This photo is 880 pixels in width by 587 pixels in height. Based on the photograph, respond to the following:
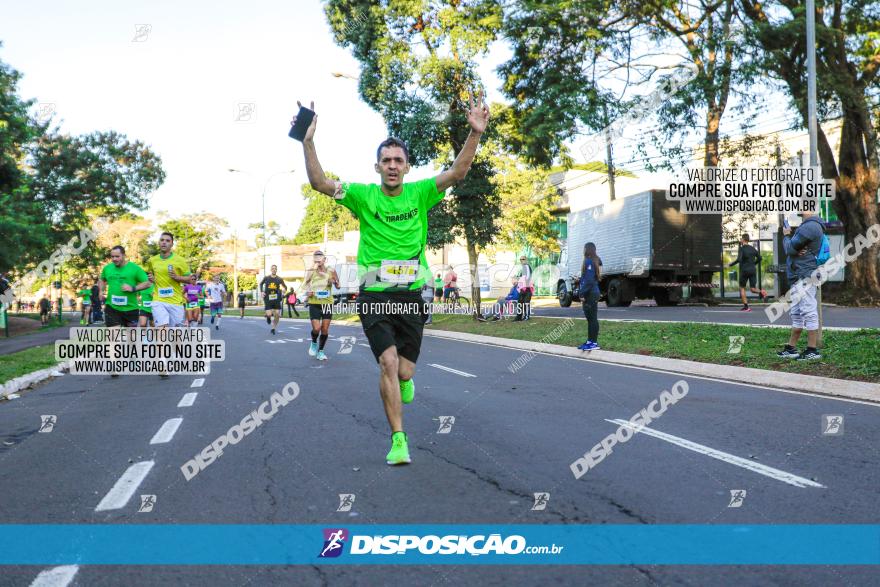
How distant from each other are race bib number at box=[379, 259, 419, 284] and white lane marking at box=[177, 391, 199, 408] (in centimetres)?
396

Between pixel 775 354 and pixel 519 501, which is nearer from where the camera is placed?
pixel 519 501

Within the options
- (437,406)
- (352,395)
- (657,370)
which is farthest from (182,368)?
(657,370)

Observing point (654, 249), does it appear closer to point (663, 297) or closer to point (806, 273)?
point (663, 297)

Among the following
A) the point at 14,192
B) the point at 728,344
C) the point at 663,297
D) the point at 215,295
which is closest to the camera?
the point at 728,344

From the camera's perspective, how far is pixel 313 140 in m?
4.88

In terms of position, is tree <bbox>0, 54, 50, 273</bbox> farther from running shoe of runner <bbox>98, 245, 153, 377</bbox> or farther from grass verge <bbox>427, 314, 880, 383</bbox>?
grass verge <bbox>427, 314, 880, 383</bbox>

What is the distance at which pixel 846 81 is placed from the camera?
20266 millimetres

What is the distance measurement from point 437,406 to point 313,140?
3.63m

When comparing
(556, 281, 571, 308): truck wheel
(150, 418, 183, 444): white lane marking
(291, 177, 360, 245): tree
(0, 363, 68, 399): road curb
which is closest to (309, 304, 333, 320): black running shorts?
(0, 363, 68, 399): road curb

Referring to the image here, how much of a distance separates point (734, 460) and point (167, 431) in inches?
183

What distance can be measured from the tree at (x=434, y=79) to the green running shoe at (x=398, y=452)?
56.2ft

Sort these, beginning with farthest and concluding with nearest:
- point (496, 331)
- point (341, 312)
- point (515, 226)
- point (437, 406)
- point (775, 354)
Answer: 1. point (515, 226)
2. point (341, 312)
3. point (496, 331)
4. point (775, 354)
5. point (437, 406)

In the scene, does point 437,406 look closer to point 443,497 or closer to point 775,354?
point 443,497

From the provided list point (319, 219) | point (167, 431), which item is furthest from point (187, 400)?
point (319, 219)
